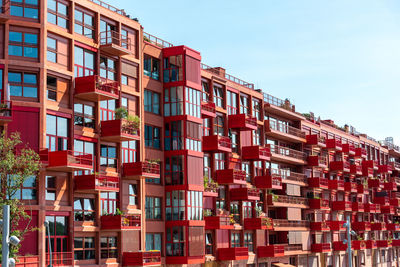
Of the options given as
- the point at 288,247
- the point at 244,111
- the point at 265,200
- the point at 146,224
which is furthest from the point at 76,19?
the point at 288,247

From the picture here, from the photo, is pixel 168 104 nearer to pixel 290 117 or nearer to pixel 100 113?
pixel 100 113

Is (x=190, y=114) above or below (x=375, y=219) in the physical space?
Answer: above

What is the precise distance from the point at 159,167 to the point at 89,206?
9.13 m

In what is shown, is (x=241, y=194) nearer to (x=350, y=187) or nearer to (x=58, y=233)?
(x=58, y=233)

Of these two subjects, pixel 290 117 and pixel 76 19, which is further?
pixel 290 117

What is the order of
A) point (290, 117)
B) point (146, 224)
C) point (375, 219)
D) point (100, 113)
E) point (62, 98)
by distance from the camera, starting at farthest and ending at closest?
point (375, 219)
point (290, 117)
point (146, 224)
point (100, 113)
point (62, 98)

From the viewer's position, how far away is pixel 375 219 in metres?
103

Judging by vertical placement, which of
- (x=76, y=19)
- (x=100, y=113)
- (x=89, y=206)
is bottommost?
(x=89, y=206)

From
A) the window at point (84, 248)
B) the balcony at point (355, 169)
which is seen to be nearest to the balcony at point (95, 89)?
the window at point (84, 248)

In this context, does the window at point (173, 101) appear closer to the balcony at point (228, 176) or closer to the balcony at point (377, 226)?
the balcony at point (228, 176)

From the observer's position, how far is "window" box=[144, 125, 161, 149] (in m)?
52.1

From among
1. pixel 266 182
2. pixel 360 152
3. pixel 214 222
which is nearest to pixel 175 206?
pixel 214 222

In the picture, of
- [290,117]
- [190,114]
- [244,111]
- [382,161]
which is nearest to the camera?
[190,114]

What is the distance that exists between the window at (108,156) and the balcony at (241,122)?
17949 mm
